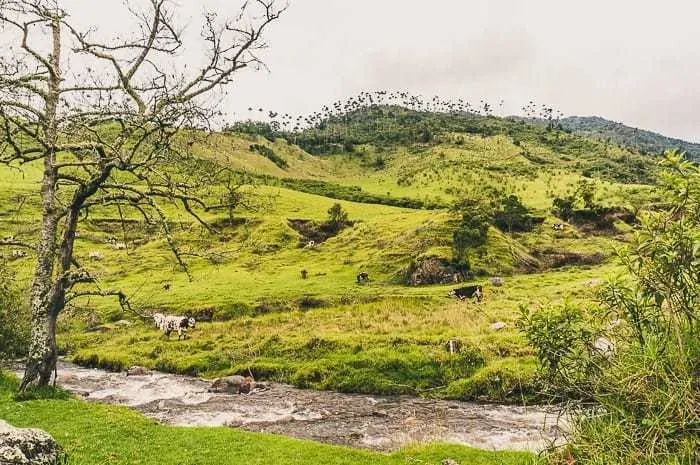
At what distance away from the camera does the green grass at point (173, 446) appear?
1661 cm

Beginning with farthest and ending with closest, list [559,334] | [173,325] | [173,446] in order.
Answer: [173,325], [173,446], [559,334]

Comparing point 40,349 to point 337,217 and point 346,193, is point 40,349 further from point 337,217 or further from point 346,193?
point 346,193

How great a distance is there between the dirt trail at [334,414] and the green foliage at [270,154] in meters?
125

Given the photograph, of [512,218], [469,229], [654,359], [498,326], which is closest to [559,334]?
[654,359]

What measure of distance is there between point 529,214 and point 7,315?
2433 inches

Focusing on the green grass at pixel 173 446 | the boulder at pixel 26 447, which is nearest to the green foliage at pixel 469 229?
the green grass at pixel 173 446

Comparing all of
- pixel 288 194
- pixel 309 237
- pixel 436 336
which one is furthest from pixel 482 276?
pixel 288 194

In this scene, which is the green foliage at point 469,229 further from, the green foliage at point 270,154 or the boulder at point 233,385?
the green foliage at point 270,154

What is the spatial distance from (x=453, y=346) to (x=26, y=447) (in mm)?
24903

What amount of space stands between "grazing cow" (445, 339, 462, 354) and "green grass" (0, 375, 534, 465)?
14119 mm

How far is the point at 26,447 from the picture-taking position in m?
12.7

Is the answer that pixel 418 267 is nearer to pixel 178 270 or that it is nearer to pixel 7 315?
pixel 178 270

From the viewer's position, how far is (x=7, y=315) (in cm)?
3397

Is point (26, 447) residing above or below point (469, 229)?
below
